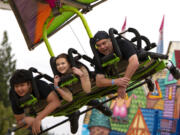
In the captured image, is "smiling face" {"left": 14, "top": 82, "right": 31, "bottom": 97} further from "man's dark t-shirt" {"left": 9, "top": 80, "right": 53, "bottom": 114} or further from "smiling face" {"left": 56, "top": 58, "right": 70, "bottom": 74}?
"smiling face" {"left": 56, "top": 58, "right": 70, "bottom": 74}

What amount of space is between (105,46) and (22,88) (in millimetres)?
1180

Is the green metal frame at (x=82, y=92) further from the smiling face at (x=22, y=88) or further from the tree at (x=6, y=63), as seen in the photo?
the tree at (x=6, y=63)

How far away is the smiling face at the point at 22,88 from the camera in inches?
159

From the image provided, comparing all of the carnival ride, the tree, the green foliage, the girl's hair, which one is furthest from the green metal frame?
Result: the tree

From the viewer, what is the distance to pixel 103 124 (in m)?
12.5

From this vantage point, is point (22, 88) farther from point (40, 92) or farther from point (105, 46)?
point (105, 46)

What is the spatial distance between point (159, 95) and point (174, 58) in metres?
1.40

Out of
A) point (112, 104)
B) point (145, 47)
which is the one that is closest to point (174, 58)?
point (112, 104)

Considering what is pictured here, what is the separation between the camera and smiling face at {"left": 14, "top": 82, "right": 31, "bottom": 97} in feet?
13.2

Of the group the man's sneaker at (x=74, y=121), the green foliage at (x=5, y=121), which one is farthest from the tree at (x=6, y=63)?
the man's sneaker at (x=74, y=121)

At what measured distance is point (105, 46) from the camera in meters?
3.54

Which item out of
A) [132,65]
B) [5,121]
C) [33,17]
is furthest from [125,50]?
[5,121]

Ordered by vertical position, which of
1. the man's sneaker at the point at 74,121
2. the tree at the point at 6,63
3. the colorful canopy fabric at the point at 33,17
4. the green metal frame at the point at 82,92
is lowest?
the man's sneaker at the point at 74,121

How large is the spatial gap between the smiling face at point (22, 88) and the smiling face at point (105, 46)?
106 centimetres
